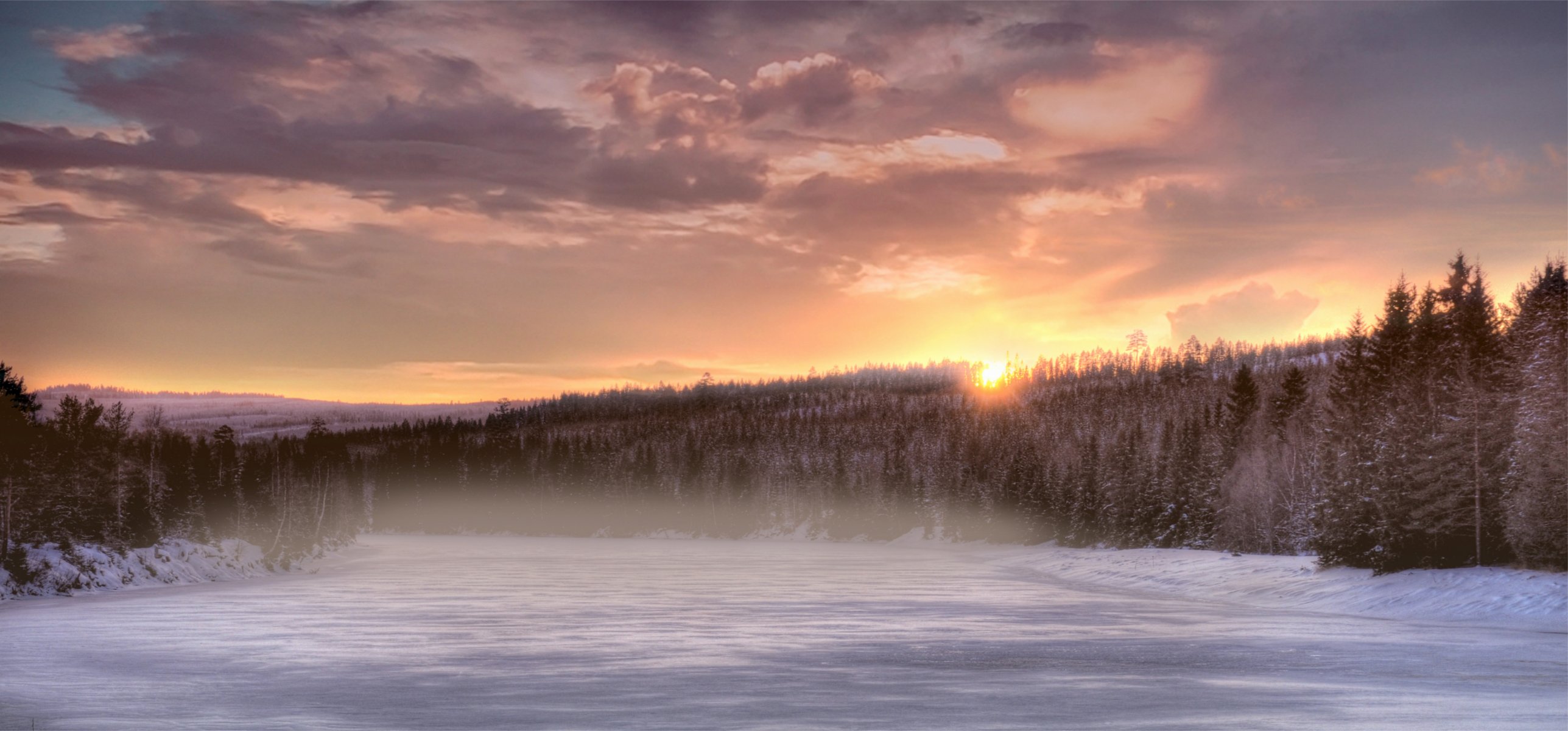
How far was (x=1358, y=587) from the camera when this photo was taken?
57.7 meters

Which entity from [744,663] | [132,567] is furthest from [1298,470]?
[132,567]

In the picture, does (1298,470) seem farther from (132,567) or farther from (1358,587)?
(132,567)

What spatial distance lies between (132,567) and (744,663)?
54.0m

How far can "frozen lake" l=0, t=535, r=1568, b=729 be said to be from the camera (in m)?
25.2

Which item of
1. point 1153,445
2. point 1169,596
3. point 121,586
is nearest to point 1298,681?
point 1169,596

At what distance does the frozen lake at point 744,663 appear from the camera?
25.2 metres

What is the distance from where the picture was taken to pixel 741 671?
32.0m

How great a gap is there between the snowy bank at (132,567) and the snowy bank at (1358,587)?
57.2 metres

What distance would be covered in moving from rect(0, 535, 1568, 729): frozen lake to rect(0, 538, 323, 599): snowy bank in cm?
268

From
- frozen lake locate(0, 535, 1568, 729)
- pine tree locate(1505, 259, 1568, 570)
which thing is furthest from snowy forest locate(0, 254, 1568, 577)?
frozen lake locate(0, 535, 1568, 729)

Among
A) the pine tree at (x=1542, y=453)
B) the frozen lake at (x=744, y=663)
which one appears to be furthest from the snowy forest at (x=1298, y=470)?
the frozen lake at (x=744, y=663)

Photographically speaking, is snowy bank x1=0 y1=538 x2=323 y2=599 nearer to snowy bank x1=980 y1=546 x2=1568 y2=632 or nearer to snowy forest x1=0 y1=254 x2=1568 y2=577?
snowy forest x1=0 y1=254 x2=1568 y2=577

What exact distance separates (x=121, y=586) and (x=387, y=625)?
32.6 meters

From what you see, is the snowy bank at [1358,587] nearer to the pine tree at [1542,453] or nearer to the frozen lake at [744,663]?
the pine tree at [1542,453]
